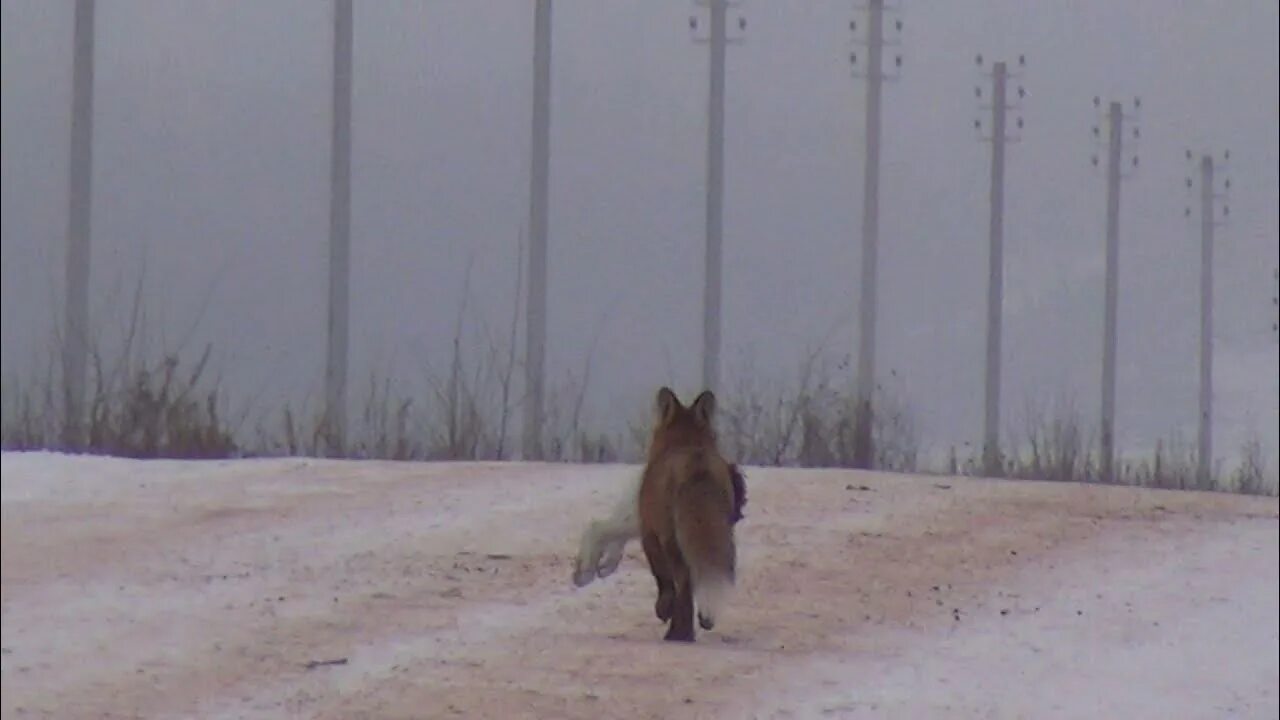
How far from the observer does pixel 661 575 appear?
11.3 meters

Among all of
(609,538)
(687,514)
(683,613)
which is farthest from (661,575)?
(609,538)

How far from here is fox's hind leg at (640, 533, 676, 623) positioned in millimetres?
11203

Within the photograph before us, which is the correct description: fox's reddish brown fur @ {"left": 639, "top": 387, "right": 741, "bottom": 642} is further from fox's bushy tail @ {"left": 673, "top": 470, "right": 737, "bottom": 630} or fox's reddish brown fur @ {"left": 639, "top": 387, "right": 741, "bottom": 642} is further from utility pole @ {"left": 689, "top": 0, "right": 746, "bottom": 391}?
utility pole @ {"left": 689, "top": 0, "right": 746, "bottom": 391}

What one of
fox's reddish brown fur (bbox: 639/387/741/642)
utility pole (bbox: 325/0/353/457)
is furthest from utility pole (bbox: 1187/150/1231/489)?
fox's reddish brown fur (bbox: 639/387/741/642)

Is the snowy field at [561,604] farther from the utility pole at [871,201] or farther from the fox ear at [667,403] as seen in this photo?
the utility pole at [871,201]

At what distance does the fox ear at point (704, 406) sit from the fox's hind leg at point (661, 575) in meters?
0.61

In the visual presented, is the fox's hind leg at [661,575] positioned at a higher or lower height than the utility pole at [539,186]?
lower

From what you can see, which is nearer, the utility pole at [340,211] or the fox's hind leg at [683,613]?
the fox's hind leg at [683,613]

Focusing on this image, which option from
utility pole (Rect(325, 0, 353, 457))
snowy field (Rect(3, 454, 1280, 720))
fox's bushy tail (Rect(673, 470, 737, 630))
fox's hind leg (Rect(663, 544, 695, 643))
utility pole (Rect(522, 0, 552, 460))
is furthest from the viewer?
utility pole (Rect(522, 0, 552, 460))

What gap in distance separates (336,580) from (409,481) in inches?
153

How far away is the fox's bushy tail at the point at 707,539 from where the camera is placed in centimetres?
1089

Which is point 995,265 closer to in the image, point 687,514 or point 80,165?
point 80,165

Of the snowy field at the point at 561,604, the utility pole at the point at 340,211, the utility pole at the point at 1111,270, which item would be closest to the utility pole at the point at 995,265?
the utility pole at the point at 1111,270

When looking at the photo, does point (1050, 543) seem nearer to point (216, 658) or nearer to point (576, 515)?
point (576, 515)
